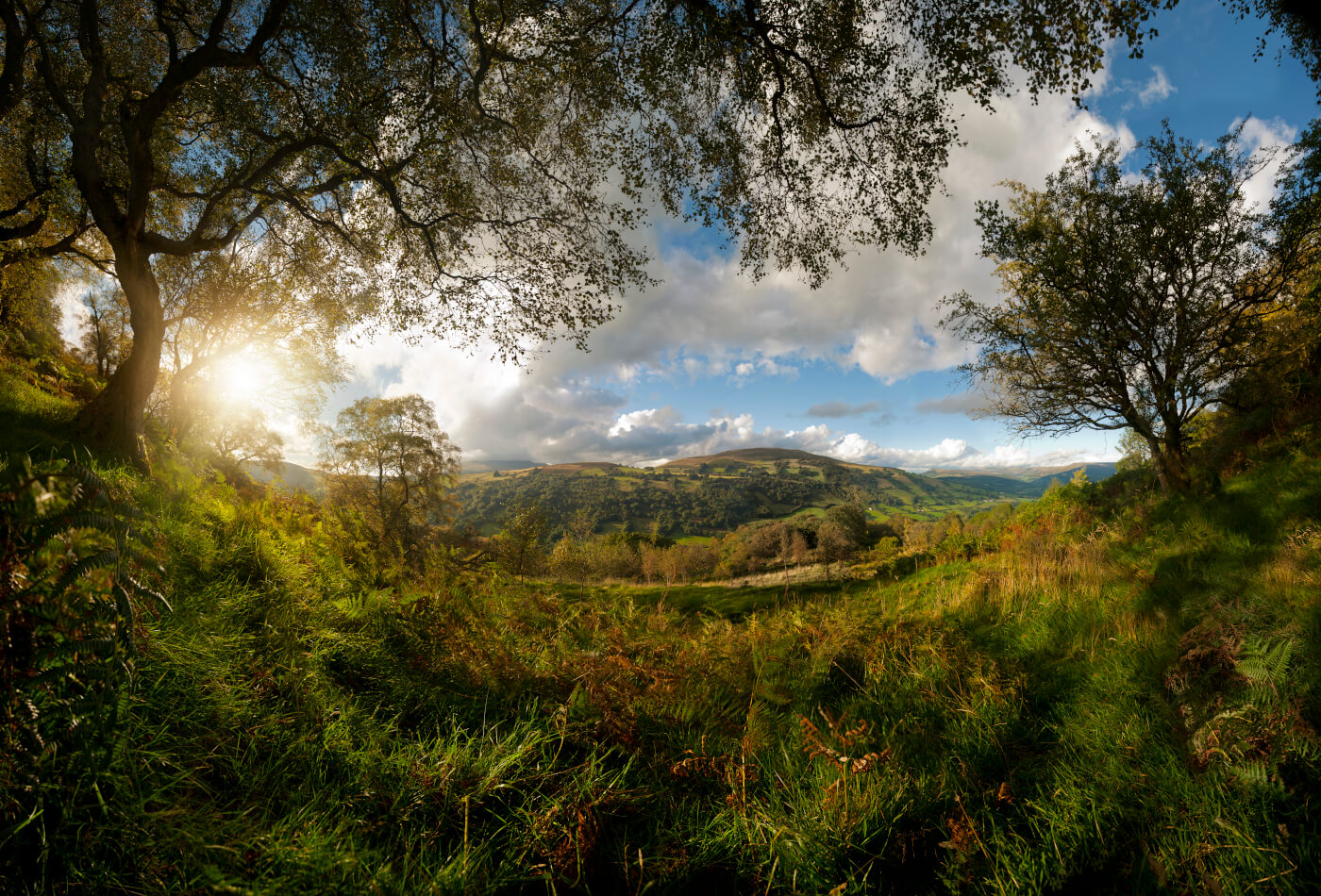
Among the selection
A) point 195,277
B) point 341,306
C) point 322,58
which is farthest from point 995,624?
point 195,277

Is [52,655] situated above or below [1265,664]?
above

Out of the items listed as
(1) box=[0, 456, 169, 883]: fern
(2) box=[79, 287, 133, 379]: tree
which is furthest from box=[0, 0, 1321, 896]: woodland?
(2) box=[79, 287, 133, 379]: tree

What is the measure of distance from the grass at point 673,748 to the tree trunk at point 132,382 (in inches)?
201

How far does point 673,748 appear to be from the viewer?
312 cm

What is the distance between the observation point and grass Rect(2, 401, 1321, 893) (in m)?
1.86

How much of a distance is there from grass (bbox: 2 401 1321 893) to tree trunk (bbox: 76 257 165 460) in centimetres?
510

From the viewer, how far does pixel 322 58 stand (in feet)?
29.2

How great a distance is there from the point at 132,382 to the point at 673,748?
1216 centimetres

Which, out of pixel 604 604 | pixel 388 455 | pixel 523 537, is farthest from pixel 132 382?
pixel 388 455

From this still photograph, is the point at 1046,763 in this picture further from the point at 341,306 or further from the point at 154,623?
the point at 341,306

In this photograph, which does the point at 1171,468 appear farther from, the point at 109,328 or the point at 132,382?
the point at 109,328

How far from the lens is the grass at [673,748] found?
1.86 meters

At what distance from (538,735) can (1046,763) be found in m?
3.38

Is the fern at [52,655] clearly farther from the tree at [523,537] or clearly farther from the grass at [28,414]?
the tree at [523,537]
